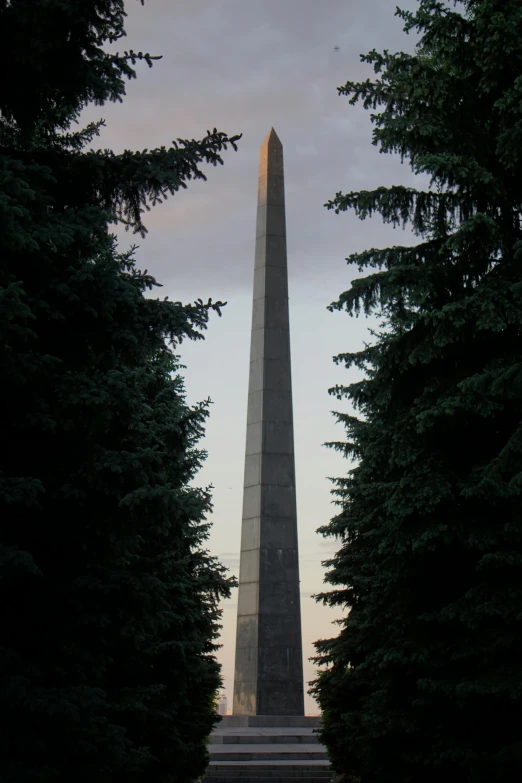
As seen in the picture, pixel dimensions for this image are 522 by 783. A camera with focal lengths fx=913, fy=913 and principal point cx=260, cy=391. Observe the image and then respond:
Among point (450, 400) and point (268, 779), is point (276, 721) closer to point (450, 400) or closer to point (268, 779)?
point (268, 779)

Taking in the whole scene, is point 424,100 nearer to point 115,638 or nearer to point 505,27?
point 505,27

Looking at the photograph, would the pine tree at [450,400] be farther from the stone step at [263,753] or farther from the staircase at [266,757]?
the stone step at [263,753]

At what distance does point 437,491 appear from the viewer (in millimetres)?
8508

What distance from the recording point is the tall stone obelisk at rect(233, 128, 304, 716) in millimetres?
23016

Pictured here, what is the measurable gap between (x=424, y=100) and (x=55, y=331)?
193 inches

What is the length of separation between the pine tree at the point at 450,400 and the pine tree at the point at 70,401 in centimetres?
229

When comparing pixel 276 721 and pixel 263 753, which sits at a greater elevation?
pixel 276 721

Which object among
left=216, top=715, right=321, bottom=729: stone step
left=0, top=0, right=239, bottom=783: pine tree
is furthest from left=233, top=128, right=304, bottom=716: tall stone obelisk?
left=0, top=0, right=239, bottom=783: pine tree

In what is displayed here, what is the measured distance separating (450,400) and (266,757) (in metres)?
13.1

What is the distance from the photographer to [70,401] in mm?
6676

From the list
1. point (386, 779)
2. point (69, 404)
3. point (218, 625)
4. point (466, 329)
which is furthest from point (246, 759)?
point (69, 404)

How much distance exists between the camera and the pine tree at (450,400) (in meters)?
8.26

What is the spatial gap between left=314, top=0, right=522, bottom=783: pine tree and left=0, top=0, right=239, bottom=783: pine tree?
2.29 metres

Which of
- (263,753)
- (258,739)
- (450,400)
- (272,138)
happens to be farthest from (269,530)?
(450,400)
